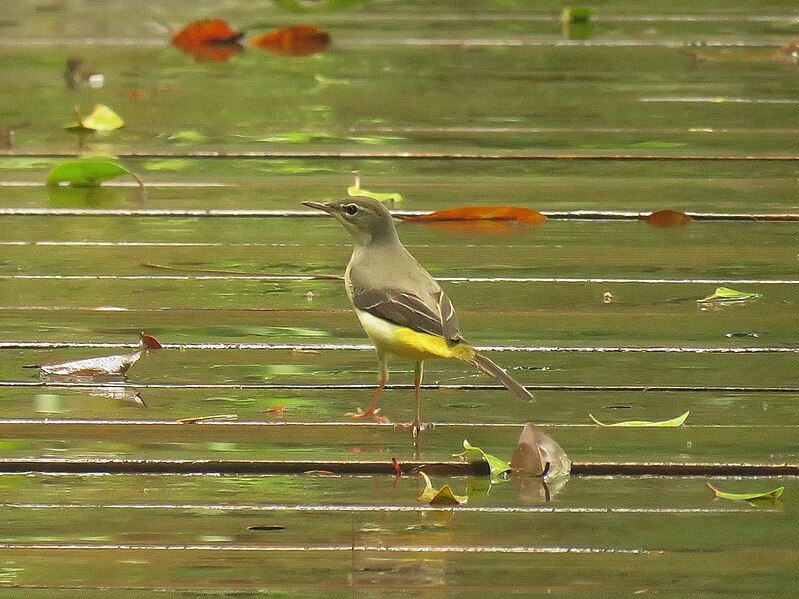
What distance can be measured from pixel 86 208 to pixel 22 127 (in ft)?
2.60

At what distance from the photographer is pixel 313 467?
95.3 inches

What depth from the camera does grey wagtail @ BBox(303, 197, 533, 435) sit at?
264 centimetres

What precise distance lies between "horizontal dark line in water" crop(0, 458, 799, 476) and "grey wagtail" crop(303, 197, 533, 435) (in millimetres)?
155

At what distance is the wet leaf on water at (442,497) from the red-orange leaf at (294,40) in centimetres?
358

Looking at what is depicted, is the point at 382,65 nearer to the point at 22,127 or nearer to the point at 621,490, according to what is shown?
the point at 22,127

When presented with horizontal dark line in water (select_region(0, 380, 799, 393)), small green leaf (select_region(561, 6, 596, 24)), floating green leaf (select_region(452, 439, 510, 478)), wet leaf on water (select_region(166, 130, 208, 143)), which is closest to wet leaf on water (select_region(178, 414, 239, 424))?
horizontal dark line in water (select_region(0, 380, 799, 393))

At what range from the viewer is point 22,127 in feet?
14.8

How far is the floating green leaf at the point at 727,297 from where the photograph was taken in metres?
3.18

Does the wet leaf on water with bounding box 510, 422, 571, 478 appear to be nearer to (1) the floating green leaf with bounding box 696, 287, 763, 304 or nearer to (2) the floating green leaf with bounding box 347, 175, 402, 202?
(1) the floating green leaf with bounding box 696, 287, 763, 304

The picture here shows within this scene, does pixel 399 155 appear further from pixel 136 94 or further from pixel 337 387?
pixel 337 387

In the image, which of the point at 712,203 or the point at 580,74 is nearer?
the point at 712,203

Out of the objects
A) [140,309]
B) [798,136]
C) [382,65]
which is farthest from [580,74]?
[140,309]

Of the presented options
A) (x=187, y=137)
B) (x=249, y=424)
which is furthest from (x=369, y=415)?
(x=187, y=137)

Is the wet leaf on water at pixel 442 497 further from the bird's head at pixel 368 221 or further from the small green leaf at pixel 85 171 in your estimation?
the small green leaf at pixel 85 171
